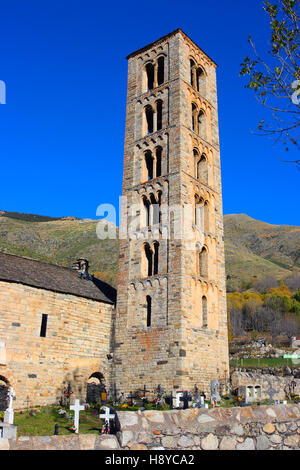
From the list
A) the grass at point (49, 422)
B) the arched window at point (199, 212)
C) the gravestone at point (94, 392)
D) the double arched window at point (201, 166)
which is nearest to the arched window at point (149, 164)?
the double arched window at point (201, 166)

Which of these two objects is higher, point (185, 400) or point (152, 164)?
point (152, 164)

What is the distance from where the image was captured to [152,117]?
102 ft

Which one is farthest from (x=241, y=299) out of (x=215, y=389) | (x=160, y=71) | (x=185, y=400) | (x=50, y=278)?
(x=185, y=400)

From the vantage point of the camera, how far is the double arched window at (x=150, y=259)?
25.9 metres

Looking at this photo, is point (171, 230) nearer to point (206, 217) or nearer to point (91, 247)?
point (206, 217)

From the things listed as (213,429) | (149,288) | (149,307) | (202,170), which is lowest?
(213,429)

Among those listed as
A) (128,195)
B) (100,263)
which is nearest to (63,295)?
(128,195)

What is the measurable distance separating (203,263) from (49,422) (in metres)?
13.5

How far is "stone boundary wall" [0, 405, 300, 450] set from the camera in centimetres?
698

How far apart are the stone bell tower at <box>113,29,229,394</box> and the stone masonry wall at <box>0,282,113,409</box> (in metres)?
1.36

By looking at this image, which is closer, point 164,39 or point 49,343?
point 49,343

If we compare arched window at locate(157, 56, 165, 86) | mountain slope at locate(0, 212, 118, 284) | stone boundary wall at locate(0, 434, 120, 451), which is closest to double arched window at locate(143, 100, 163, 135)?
arched window at locate(157, 56, 165, 86)

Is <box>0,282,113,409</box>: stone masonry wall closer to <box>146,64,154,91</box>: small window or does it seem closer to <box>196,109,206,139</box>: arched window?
<box>196,109,206,139</box>: arched window
